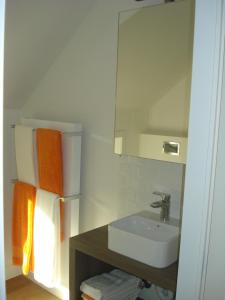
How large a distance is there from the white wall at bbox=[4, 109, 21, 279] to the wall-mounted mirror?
1154 millimetres

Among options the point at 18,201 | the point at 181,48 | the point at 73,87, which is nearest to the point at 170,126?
the point at 181,48

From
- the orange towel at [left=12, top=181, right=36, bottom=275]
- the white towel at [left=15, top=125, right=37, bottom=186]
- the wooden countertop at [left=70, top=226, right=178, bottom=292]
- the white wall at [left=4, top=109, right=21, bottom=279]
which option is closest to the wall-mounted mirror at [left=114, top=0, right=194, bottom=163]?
the wooden countertop at [left=70, top=226, right=178, bottom=292]

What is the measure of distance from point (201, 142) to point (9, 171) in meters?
2.35

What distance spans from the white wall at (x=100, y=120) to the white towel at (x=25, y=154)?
10.9 inches

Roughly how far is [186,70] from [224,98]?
105 centimetres

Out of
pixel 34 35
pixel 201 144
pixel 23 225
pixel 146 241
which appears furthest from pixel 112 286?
pixel 34 35

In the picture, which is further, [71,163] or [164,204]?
[71,163]

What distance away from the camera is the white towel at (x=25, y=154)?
252 centimetres

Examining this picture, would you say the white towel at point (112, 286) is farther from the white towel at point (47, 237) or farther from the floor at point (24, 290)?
the floor at point (24, 290)

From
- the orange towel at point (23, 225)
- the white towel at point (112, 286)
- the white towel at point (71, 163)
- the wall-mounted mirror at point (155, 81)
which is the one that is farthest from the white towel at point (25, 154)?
the white towel at point (112, 286)

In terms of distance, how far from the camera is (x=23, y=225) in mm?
2635

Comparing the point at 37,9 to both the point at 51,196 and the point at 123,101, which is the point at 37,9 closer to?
the point at 123,101

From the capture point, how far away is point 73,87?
2.45 metres

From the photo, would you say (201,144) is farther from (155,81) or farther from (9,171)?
(9,171)
